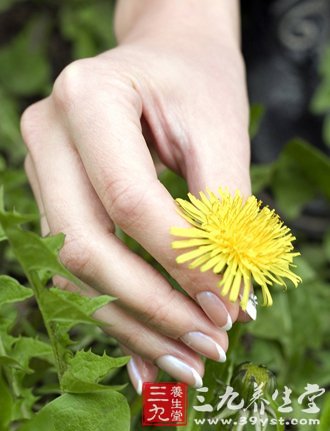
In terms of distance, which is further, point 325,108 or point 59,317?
point 325,108

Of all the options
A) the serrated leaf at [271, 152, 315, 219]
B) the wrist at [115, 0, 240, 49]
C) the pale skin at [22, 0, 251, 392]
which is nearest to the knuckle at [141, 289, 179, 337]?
the pale skin at [22, 0, 251, 392]

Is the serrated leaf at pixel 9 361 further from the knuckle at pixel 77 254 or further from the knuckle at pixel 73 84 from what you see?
the knuckle at pixel 73 84

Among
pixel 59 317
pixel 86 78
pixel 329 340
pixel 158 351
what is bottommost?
pixel 329 340

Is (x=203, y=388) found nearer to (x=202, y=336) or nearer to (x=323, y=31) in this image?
(x=202, y=336)

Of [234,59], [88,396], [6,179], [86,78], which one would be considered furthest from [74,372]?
[6,179]

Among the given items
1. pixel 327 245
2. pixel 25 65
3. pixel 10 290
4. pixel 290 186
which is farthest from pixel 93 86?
pixel 25 65

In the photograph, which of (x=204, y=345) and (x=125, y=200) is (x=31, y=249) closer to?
(x=125, y=200)

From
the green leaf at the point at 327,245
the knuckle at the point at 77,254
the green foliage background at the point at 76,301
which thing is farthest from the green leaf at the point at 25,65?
the knuckle at the point at 77,254
